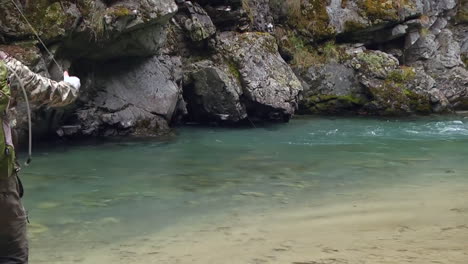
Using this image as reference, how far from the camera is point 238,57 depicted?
16188mm

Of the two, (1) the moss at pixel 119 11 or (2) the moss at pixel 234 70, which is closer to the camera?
(1) the moss at pixel 119 11

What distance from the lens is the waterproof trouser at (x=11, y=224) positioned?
386 centimetres

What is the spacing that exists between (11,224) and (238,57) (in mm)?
12659

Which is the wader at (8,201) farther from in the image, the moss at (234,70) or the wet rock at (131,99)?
the moss at (234,70)

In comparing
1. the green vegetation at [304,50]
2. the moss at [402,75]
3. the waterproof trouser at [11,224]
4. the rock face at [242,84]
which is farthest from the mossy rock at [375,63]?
the waterproof trouser at [11,224]

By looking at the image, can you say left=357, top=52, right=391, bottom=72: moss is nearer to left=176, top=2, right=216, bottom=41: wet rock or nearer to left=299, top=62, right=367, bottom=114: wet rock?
left=299, top=62, right=367, bottom=114: wet rock

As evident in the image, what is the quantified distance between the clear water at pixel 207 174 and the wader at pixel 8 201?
1669mm

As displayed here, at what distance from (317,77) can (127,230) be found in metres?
13.2

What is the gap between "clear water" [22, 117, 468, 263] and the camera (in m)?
6.98

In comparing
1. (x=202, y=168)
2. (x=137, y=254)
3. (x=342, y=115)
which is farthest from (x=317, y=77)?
(x=137, y=254)

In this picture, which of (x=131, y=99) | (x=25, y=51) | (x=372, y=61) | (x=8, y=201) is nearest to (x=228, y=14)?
(x=131, y=99)

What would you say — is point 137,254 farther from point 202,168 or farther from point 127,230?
point 202,168

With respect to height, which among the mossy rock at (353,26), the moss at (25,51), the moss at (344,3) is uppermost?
the moss at (344,3)

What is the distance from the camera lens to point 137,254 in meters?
5.71
